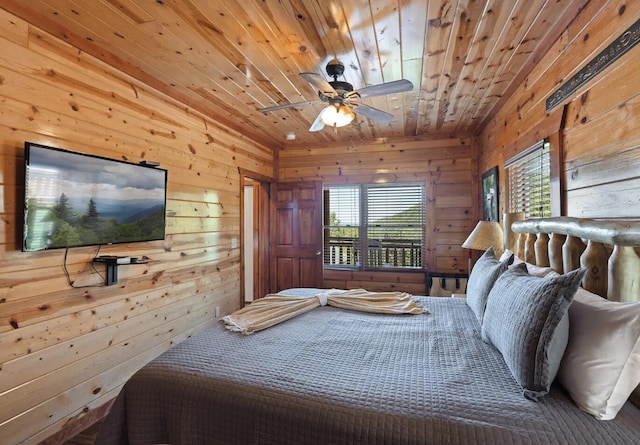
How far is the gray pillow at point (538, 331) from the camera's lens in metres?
1.16

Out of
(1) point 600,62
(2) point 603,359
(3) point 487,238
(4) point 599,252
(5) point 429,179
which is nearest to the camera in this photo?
(2) point 603,359

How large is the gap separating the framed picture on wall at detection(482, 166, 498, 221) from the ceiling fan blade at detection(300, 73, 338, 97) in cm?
224

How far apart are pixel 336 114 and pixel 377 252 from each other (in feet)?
9.17

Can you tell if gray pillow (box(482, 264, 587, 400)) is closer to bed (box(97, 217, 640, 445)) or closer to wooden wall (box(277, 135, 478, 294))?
bed (box(97, 217, 640, 445))

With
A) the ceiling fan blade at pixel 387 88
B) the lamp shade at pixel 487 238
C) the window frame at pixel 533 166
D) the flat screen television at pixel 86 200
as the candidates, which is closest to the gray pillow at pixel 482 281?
the window frame at pixel 533 166

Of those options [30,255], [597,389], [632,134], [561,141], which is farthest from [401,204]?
[30,255]

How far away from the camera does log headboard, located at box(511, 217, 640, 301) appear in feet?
3.94

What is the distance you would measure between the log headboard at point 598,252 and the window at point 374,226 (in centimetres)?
276

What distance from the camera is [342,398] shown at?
3.92 ft

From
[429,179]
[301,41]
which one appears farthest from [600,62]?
[429,179]

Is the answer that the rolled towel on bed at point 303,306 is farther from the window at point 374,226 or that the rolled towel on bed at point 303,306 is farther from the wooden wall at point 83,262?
the window at point 374,226

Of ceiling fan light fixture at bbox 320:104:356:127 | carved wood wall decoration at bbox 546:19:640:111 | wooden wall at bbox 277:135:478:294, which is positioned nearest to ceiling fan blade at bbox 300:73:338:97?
ceiling fan light fixture at bbox 320:104:356:127

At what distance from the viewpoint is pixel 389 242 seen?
190 inches

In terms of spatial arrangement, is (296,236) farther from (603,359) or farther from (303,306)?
(603,359)
